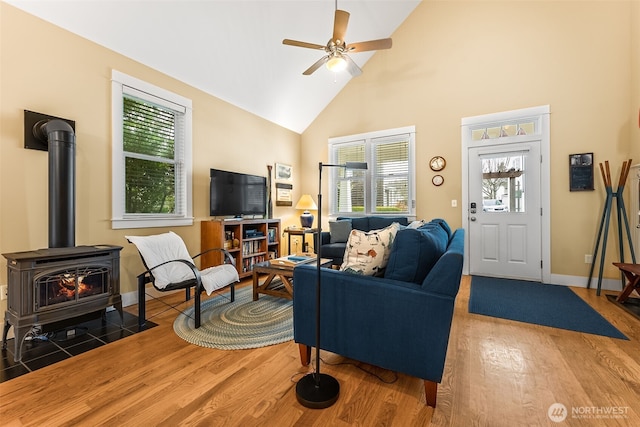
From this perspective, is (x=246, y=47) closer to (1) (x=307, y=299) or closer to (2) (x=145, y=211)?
(2) (x=145, y=211)

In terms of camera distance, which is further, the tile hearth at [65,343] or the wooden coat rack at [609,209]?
the wooden coat rack at [609,209]

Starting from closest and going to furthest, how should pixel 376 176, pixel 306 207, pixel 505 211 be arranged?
pixel 505 211 < pixel 376 176 < pixel 306 207

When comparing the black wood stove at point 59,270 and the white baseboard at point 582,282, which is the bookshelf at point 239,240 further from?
the white baseboard at point 582,282

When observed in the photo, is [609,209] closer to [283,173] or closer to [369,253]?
[369,253]

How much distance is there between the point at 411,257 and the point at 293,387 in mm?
1042

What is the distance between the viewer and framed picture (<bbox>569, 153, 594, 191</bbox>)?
368 centimetres

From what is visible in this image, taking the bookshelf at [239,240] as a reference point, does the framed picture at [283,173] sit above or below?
above

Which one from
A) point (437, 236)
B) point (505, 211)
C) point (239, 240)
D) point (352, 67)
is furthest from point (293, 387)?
point (505, 211)

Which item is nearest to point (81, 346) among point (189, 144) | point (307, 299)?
point (307, 299)

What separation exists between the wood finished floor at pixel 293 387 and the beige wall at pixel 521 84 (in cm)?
231

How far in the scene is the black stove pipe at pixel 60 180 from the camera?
2.35m

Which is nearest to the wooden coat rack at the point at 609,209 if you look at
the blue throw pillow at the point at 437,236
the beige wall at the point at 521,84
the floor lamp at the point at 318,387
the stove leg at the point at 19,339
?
the beige wall at the point at 521,84

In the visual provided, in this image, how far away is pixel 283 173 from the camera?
5.52 m

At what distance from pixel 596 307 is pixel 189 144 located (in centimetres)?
510
